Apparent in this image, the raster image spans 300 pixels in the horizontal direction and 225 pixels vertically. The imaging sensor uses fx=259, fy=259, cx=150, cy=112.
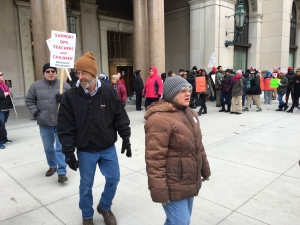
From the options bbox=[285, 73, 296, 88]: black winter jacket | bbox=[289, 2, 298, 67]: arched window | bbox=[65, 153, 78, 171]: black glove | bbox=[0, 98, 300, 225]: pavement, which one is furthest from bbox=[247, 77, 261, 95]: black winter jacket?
bbox=[289, 2, 298, 67]: arched window

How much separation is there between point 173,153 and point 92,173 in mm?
1135

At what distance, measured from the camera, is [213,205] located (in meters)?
3.41

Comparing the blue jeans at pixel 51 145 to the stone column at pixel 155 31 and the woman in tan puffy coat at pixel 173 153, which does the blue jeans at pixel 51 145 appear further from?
the stone column at pixel 155 31

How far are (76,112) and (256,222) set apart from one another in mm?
2407

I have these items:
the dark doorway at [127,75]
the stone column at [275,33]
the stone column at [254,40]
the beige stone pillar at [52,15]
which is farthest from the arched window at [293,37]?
the beige stone pillar at [52,15]

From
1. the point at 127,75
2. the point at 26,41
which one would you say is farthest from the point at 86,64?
the point at 127,75

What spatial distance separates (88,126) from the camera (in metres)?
2.75

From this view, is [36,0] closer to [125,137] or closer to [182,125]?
[125,137]

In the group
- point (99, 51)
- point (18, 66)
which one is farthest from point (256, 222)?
point (99, 51)

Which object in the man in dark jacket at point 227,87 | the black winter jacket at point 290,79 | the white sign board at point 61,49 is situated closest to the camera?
the white sign board at point 61,49

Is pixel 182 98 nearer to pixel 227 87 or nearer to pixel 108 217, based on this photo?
pixel 108 217

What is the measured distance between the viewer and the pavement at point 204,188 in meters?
3.17

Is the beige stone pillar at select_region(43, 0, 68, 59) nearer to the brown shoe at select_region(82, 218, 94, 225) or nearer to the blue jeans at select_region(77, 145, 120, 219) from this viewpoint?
the blue jeans at select_region(77, 145, 120, 219)

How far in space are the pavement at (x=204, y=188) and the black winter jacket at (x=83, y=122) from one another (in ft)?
3.38
